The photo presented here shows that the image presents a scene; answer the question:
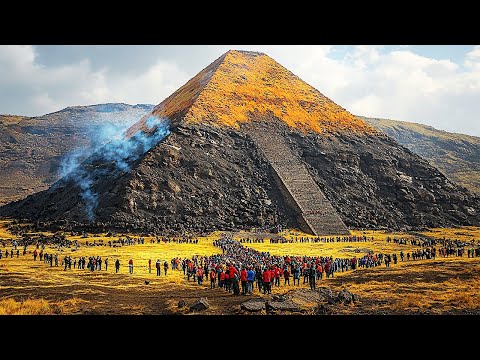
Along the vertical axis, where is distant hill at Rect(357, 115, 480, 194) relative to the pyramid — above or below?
above

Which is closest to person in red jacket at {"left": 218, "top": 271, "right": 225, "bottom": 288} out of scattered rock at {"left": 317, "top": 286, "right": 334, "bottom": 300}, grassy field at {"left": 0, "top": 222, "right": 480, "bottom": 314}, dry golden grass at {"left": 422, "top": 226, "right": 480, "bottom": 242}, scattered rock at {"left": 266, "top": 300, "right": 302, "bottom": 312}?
grassy field at {"left": 0, "top": 222, "right": 480, "bottom": 314}

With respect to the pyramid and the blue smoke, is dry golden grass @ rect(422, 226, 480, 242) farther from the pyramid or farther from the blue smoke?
the blue smoke

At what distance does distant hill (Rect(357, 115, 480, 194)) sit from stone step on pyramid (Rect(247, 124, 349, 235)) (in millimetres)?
65970

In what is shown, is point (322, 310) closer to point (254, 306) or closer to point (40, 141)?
point (254, 306)

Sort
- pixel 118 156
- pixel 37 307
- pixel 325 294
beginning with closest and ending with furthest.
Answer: pixel 37 307, pixel 325 294, pixel 118 156

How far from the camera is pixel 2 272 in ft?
77.7

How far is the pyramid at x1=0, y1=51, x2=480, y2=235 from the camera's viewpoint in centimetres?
4934

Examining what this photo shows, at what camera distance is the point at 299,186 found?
57.1 m

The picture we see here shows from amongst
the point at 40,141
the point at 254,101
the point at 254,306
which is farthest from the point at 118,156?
the point at 40,141

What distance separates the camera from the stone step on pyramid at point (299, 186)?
51375 mm

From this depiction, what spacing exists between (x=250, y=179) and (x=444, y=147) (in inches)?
4957

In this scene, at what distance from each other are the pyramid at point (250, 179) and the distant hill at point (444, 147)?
2076 inches
